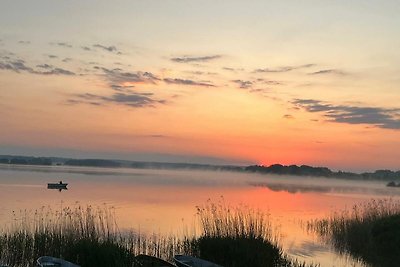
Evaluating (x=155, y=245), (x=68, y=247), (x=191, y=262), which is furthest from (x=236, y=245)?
(x=68, y=247)

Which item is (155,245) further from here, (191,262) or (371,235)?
(371,235)

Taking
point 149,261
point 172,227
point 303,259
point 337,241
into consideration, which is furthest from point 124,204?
point 149,261

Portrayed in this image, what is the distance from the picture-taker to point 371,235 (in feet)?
53.8

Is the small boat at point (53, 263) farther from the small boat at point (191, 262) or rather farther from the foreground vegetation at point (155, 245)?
the small boat at point (191, 262)

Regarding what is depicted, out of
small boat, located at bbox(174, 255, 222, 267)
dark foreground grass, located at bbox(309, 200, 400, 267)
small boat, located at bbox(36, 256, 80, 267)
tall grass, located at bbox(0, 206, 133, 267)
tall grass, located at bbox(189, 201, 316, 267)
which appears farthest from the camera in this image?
dark foreground grass, located at bbox(309, 200, 400, 267)

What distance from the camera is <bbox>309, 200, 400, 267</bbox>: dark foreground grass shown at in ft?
47.3

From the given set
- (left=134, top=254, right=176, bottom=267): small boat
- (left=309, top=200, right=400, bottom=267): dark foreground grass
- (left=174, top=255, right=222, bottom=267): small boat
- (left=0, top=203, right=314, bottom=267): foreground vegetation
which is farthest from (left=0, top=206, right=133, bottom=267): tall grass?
(left=309, top=200, right=400, bottom=267): dark foreground grass

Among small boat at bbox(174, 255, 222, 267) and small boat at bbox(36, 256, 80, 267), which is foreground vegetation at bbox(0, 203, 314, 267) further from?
small boat at bbox(174, 255, 222, 267)

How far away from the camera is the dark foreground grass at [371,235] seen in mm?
14414

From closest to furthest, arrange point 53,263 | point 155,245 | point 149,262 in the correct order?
1. point 53,263
2. point 149,262
3. point 155,245

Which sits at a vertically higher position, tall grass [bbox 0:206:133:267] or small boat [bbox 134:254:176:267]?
tall grass [bbox 0:206:133:267]

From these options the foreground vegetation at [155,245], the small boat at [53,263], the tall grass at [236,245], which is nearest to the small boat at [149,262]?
the foreground vegetation at [155,245]

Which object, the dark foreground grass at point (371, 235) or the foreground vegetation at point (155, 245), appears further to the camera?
the dark foreground grass at point (371, 235)

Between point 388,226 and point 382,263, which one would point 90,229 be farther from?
point 388,226
